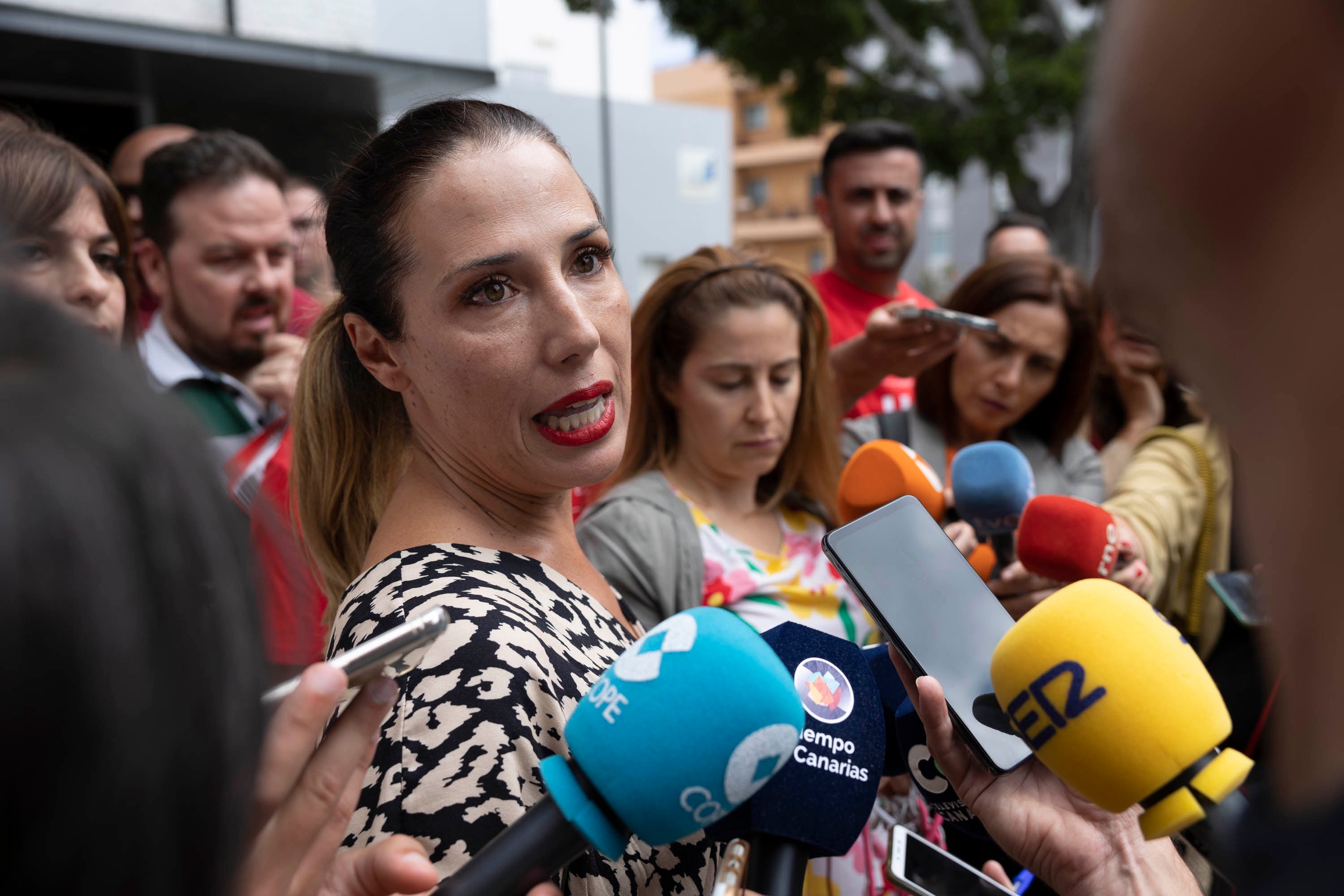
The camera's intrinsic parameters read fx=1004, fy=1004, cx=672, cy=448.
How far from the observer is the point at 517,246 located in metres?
1.54

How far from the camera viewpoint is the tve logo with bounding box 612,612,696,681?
105 cm

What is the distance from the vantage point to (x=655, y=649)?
1.06 metres

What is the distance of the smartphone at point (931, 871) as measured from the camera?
136cm

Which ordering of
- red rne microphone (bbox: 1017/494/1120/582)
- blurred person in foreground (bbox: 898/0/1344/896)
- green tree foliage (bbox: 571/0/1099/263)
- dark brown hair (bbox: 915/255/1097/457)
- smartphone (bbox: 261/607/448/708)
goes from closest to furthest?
A: 1. blurred person in foreground (bbox: 898/0/1344/896)
2. smartphone (bbox: 261/607/448/708)
3. red rne microphone (bbox: 1017/494/1120/582)
4. dark brown hair (bbox: 915/255/1097/457)
5. green tree foliage (bbox: 571/0/1099/263)

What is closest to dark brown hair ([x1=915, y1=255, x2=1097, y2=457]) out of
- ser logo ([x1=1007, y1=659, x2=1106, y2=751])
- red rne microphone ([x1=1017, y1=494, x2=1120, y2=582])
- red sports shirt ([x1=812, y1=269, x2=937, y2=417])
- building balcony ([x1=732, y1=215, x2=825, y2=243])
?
red sports shirt ([x1=812, y1=269, x2=937, y2=417])

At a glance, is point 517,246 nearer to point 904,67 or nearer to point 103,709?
point 103,709

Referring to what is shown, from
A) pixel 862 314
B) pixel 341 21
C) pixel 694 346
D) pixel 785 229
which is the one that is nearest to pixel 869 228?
pixel 862 314

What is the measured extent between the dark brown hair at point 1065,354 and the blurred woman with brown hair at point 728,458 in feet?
1.91

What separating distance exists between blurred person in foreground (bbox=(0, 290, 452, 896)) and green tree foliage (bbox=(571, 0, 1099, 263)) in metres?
12.0

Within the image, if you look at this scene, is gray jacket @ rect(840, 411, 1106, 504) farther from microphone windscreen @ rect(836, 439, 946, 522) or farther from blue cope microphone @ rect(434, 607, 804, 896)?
blue cope microphone @ rect(434, 607, 804, 896)

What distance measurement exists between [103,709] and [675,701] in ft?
1.86

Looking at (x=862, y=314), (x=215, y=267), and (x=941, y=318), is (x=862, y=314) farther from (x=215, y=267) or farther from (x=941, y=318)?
(x=215, y=267)

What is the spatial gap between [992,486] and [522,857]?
1638mm

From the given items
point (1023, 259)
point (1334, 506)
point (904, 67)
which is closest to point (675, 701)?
point (1334, 506)
